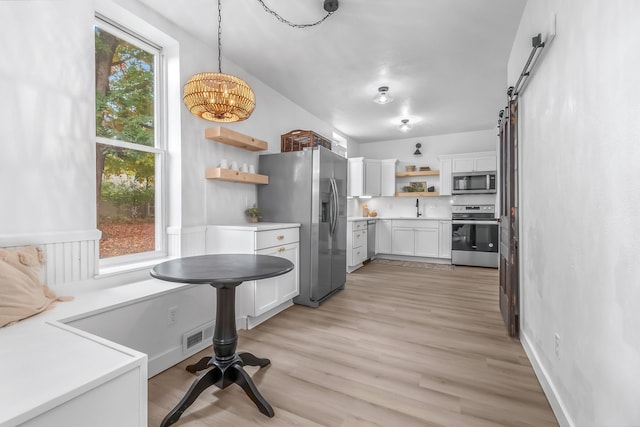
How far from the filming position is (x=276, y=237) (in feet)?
9.92

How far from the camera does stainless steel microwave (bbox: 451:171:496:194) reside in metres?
5.62

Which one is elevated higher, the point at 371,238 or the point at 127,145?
the point at 127,145

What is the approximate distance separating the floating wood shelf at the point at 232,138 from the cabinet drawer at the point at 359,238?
255 cm

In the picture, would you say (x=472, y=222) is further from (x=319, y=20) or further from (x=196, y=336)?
(x=196, y=336)

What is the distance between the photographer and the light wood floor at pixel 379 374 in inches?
63.4

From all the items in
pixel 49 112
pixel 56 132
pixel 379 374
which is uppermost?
pixel 49 112

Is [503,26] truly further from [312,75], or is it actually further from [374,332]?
[374,332]

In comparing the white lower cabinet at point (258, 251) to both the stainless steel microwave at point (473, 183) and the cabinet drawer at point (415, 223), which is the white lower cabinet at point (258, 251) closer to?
the cabinet drawer at point (415, 223)

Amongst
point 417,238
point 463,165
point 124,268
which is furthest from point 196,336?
point 463,165

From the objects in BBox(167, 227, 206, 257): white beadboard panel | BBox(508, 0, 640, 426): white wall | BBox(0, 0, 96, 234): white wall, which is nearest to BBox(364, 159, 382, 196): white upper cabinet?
BBox(167, 227, 206, 257): white beadboard panel

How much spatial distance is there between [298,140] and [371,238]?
301cm

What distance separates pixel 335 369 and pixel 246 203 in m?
2.13

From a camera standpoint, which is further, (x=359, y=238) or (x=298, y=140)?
(x=359, y=238)

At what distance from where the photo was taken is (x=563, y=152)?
152 centimetres
